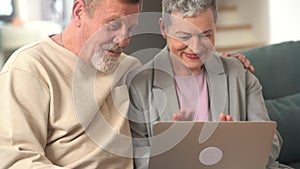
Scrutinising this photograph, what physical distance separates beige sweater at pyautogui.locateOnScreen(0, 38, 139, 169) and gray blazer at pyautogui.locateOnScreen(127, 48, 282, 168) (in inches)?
2.4

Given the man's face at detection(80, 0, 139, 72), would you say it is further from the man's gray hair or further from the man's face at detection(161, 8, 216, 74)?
the man's face at detection(161, 8, 216, 74)

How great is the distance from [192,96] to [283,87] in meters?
0.57

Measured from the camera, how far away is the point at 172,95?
5.19 feet

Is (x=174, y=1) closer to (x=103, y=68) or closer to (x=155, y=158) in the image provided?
(x=103, y=68)

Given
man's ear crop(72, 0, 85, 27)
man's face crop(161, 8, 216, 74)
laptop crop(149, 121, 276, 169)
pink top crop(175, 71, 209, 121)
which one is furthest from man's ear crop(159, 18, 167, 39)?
laptop crop(149, 121, 276, 169)

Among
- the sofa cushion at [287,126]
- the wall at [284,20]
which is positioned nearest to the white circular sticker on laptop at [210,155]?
the sofa cushion at [287,126]

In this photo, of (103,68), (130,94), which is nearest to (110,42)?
(103,68)

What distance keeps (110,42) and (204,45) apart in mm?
324

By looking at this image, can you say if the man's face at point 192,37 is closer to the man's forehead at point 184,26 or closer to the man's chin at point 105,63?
the man's forehead at point 184,26

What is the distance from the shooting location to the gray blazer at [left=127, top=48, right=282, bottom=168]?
156 cm

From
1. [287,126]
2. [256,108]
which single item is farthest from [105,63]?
[287,126]

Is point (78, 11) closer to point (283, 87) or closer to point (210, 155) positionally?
point (210, 155)

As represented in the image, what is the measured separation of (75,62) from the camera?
56.0 inches

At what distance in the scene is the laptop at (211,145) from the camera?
1301mm
